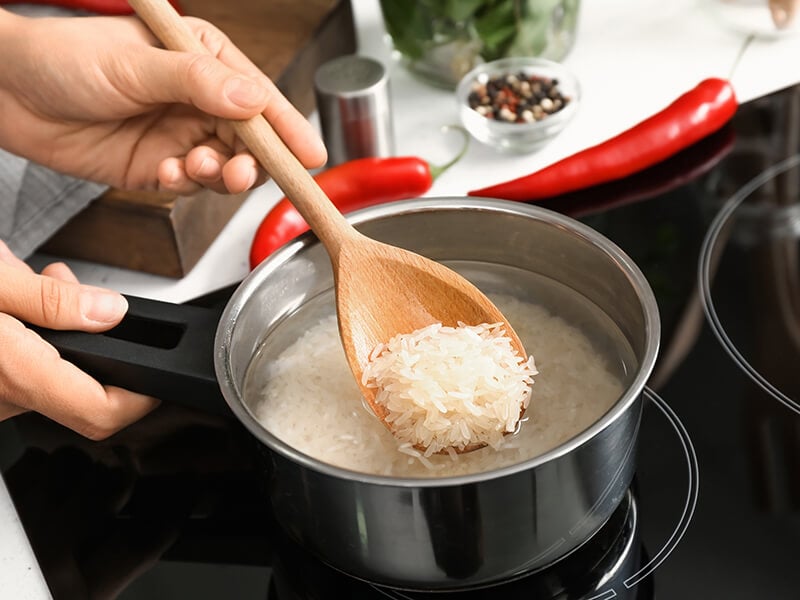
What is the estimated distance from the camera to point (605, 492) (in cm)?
81

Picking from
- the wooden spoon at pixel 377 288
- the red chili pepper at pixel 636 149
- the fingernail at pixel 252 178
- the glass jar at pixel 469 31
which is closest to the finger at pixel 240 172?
the fingernail at pixel 252 178

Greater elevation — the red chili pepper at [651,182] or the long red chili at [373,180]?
the long red chili at [373,180]

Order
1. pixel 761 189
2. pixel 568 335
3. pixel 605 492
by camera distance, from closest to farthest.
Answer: pixel 605 492 < pixel 568 335 < pixel 761 189

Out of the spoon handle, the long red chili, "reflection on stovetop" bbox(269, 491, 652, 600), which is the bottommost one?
"reflection on stovetop" bbox(269, 491, 652, 600)

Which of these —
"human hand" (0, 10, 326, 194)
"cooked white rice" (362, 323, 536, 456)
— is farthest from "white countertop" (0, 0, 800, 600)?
"cooked white rice" (362, 323, 536, 456)

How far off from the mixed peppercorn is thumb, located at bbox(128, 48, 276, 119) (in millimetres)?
403

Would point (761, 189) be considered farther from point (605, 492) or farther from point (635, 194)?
point (605, 492)

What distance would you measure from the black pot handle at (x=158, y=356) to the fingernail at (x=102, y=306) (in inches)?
0.5

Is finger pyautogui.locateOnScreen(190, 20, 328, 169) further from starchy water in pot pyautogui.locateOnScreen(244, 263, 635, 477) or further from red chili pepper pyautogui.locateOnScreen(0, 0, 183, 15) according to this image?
red chili pepper pyautogui.locateOnScreen(0, 0, 183, 15)

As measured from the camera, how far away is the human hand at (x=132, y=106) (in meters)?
1.07

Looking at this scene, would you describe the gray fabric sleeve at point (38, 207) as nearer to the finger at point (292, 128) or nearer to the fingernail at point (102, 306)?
the finger at point (292, 128)

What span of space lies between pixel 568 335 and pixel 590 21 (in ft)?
2.72

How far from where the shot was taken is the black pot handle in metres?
0.86

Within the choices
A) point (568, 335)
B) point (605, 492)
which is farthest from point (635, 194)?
point (605, 492)
